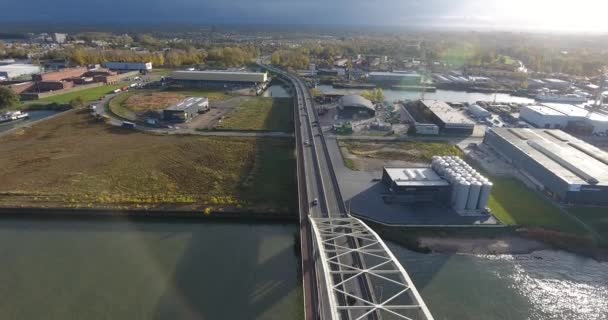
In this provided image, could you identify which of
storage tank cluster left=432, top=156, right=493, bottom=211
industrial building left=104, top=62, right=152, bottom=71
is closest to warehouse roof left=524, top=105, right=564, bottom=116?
storage tank cluster left=432, top=156, right=493, bottom=211

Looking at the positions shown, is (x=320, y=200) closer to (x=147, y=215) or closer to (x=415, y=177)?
(x=415, y=177)

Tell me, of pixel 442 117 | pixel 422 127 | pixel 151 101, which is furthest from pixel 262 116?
pixel 442 117

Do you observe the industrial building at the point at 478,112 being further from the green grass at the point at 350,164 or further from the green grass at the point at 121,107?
the green grass at the point at 121,107

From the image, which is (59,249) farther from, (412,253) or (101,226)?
(412,253)

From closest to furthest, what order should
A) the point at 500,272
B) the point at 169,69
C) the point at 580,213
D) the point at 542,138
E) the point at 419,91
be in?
1. the point at 500,272
2. the point at 580,213
3. the point at 542,138
4. the point at 419,91
5. the point at 169,69

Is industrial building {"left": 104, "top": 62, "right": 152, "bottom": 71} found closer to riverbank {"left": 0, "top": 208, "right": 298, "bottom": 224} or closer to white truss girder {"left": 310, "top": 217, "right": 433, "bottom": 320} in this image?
riverbank {"left": 0, "top": 208, "right": 298, "bottom": 224}

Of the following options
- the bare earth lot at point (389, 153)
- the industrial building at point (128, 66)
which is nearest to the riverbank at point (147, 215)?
the bare earth lot at point (389, 153)

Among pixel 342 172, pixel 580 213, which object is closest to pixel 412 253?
pixel 342 172
